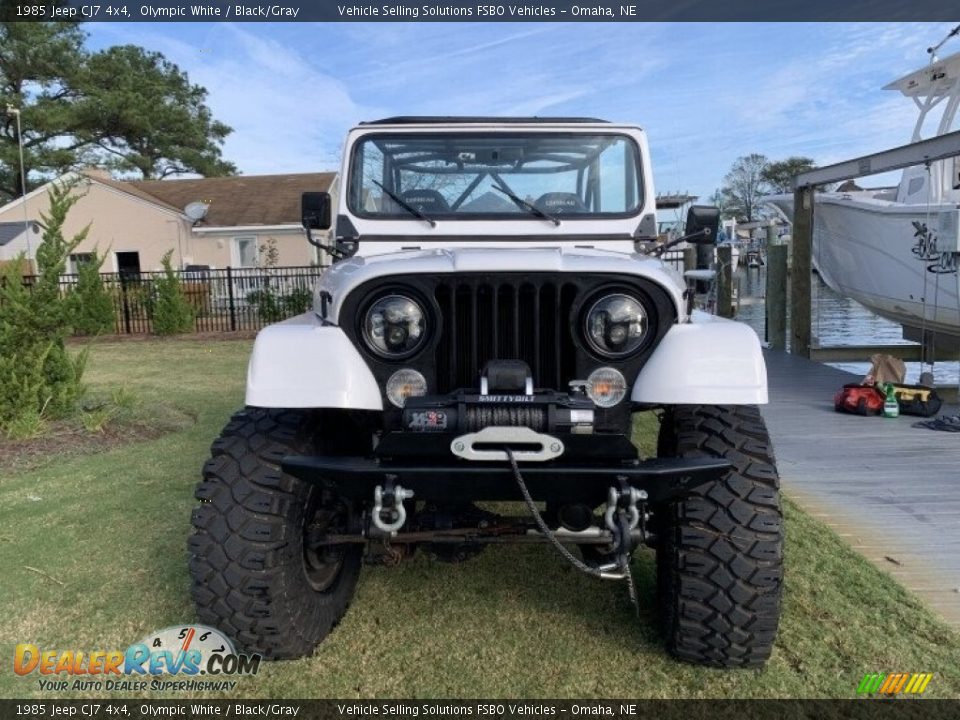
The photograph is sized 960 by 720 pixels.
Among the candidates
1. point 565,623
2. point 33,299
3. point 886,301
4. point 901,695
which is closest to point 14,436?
point 33,299

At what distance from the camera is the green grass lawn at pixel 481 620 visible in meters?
2.81

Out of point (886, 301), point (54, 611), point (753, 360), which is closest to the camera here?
point (753, 360)

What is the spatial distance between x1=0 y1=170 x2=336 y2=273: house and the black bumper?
23.0 meters

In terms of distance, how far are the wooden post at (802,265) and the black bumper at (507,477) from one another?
8801 mm

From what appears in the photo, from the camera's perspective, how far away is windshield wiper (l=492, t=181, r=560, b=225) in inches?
146

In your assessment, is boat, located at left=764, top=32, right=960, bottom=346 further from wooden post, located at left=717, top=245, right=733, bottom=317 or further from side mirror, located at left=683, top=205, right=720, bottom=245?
side mirror, located at left=683, top=205, right=720, bottom=245

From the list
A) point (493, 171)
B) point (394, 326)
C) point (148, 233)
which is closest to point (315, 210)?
point (493, 171)

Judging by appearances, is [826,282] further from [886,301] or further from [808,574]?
[808,574]

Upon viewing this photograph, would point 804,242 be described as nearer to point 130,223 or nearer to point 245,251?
point 245,251

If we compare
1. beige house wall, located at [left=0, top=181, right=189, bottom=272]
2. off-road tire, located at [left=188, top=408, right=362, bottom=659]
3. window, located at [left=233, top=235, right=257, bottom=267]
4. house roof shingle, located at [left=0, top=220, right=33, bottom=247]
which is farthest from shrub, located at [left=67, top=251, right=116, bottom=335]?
house roof shingle, located at [left=0, top=220, right=33, bottom=247]

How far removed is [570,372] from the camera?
9.24 ft

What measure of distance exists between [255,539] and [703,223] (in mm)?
2423

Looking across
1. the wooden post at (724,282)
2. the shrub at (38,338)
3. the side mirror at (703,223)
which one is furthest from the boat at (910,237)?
the shrub at (38,338)

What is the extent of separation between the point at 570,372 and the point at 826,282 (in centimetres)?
1092
